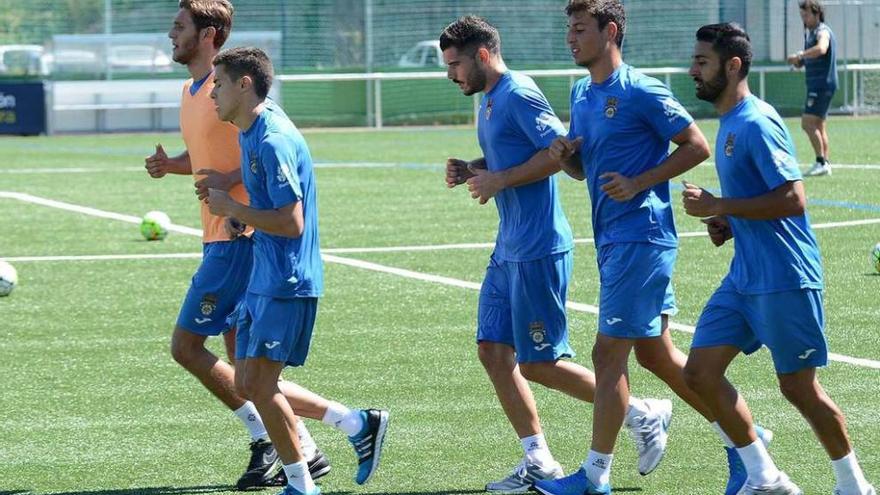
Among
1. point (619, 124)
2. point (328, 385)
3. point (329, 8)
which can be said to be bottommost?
point (328, 385)

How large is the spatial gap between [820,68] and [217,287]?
15465 mm

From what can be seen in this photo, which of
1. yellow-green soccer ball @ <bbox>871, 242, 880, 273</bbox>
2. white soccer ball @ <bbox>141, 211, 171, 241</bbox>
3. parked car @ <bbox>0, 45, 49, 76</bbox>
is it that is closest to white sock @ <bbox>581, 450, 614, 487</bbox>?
yellow-green soccer ball @ <bbox>871, 242, 880, 273</bbox>

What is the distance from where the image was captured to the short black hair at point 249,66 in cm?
709

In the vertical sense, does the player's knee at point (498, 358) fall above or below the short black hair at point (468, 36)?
below

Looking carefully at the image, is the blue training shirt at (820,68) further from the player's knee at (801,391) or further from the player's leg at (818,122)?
the player's knee at (801,391)

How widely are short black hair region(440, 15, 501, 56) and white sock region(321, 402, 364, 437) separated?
1.79 metres

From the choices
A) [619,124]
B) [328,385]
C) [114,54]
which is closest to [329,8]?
[114,54]

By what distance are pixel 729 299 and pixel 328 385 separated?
3.59 meters

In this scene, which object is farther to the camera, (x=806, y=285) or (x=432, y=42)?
(x=432, y=42)

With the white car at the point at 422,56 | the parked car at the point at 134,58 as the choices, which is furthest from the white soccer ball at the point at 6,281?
the white car at the point at 422,56

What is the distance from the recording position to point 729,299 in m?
6.90

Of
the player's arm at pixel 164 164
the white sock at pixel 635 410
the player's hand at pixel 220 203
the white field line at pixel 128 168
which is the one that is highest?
the player's arm at pixel 164 164

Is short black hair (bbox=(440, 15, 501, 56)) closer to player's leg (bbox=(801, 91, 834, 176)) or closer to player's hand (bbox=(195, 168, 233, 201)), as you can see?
player's hand (bbox=(195, 168, 233, 201))

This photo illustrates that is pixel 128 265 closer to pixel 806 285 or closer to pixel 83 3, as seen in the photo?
pixel 806 285
